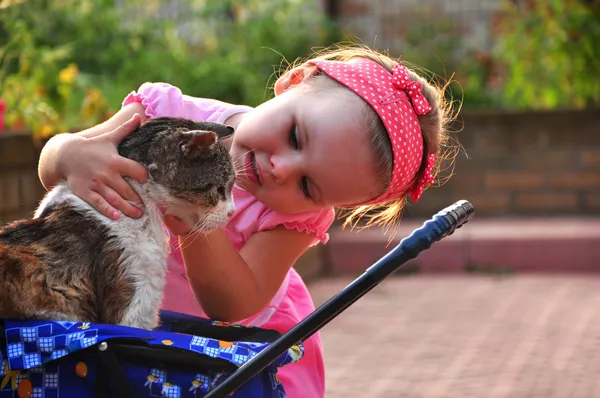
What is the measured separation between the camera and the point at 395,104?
9.20 feet

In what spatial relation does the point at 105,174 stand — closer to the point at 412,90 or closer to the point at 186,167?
the point at 186,167

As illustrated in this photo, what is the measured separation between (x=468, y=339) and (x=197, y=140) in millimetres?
3443

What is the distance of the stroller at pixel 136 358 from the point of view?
5.79ft

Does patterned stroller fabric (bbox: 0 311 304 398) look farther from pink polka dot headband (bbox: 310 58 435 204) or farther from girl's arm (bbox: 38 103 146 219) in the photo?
pink polka dot headband (bbox: 310 58 435 204)

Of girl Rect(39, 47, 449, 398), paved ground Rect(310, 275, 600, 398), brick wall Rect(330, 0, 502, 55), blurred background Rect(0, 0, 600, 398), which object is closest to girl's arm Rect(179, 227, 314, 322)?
girl Rect(39, 47, 449, 398)

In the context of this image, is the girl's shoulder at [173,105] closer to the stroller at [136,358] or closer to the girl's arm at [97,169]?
the girl's arm at [97,169]

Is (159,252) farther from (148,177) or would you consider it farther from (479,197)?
(479,197)

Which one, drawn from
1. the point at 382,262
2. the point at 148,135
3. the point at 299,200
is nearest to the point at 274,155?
the point at 299,200

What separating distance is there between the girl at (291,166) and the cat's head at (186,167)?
5 cm

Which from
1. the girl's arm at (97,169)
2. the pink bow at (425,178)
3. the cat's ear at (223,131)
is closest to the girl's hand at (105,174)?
the girl's arm at (97,169)

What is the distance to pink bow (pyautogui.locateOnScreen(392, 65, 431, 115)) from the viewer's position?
2.87 m

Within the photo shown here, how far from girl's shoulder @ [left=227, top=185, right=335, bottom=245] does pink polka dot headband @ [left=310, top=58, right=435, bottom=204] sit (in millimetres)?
214

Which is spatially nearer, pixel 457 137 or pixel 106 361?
pixel 106 361

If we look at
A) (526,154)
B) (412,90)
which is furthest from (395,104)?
(526,154)
